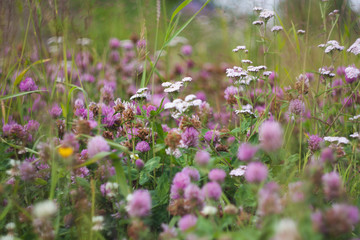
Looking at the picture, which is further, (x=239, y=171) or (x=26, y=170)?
(x=239, y=171)

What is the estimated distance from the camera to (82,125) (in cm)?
99

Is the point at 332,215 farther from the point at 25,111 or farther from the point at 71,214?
the point at 25,111

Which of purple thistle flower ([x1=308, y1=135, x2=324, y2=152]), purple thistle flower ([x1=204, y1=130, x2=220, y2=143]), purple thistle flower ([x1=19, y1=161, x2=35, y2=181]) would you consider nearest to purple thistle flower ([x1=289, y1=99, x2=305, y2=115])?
purple thistle flower ([x1=308, y1=135, x2=324, y2=152])

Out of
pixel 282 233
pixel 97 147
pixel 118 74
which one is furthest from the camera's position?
pixel 118 74

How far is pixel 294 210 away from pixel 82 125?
598mm

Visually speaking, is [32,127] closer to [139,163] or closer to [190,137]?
[139,163]

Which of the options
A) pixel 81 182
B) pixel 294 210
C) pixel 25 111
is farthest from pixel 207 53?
pixel 294 210

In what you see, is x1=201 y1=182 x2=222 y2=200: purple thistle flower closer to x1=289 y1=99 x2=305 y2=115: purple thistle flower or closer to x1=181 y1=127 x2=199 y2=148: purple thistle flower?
x1=181 y1=127 x2=199 y2=148: purple thistle flower

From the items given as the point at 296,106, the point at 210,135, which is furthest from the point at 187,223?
the point at 296,106

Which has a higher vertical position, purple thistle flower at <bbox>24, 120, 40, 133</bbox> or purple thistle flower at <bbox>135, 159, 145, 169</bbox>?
purple thistle flower at <bbox>135, 159, 145, 169</bbox>

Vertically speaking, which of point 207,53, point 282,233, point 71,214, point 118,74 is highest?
point 282,233

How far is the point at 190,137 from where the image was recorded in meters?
1.21

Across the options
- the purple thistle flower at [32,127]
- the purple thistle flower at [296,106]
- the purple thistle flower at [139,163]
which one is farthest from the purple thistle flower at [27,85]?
the purple thistle flower at [296,106]

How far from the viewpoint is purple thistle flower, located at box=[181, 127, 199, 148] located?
1209mm
